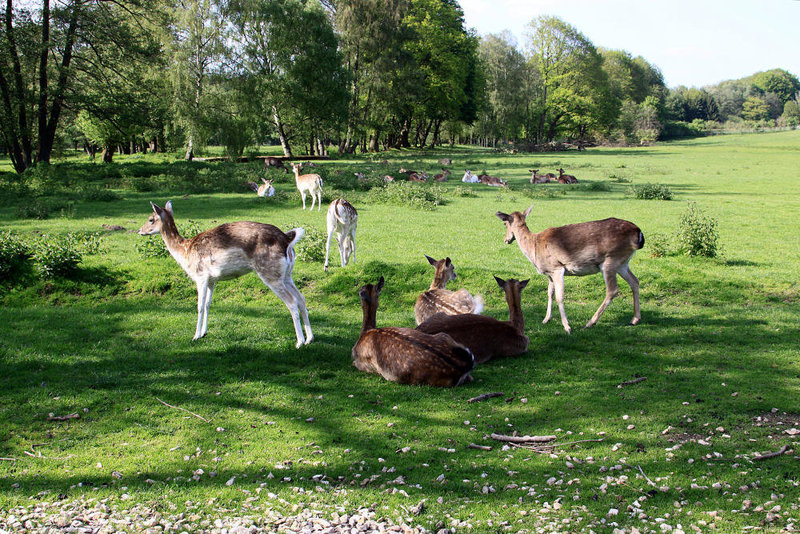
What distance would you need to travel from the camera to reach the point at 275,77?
47.4 meters

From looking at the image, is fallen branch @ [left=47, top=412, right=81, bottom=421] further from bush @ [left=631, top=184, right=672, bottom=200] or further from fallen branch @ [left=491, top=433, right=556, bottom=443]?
bush @ [left=631, top=184, right=672, bottom=200]

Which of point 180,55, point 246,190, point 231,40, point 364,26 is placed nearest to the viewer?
point 246,190

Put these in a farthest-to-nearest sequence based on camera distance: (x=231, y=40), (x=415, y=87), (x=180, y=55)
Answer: (x=415, y=87), (x=231, y=40), (x=180, y=55)

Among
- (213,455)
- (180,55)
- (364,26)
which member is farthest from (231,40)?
(213,455)

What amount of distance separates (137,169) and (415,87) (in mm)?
33184

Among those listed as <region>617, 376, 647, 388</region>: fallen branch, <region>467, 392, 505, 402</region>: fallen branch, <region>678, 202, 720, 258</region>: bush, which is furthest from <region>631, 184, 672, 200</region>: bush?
<region>467, 392, 505, 402</region>: fallen branch

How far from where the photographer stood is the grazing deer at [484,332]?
8.09 meters

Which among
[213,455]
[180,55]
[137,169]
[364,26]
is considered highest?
[364,26]

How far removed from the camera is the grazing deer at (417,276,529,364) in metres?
8.09

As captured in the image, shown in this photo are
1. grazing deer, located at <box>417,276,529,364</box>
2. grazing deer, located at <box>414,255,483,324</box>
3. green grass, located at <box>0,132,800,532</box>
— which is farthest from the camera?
grazing deer, located at <box>414,255,483,324</box>

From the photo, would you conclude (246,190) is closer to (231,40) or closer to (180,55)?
(180,55)

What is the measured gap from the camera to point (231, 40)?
152 ft

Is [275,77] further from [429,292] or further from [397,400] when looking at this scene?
[397,400]

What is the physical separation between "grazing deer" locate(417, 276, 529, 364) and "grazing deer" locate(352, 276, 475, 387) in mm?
591
